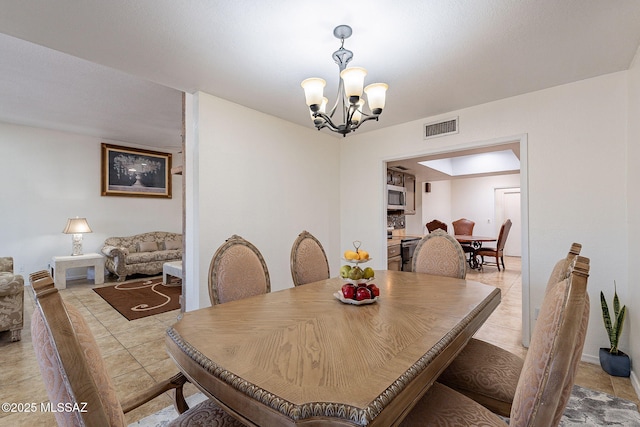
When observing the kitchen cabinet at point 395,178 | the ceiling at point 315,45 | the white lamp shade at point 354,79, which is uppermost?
the ceiling at point 315,45

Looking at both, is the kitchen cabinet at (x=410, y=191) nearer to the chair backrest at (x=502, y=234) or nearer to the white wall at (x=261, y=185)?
the chair backrest at (x=502, y=234)

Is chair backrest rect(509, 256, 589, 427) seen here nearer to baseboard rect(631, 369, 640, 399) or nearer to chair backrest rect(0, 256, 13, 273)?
baseboard rect(631, 369, 640, 399)

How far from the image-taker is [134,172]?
19.6 ft

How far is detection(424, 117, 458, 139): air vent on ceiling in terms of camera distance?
3.23m

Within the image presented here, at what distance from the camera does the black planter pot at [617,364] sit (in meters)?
2.16

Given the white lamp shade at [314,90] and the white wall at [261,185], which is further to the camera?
the white wall at [261,185]

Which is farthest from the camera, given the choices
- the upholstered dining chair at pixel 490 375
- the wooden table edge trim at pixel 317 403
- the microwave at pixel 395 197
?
the microwave at pixel 395 197

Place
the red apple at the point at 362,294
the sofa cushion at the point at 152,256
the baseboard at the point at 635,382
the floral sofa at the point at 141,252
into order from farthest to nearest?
the sofa cushion at the point at 152,256 < the floral sofa at the point at 141,252 < the baseboard at the point at 635,382 < the red apple at the point at 362,294

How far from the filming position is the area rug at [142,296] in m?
3.70

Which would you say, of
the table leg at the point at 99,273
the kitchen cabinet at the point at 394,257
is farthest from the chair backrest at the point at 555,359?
the table leg at the point at 99,273

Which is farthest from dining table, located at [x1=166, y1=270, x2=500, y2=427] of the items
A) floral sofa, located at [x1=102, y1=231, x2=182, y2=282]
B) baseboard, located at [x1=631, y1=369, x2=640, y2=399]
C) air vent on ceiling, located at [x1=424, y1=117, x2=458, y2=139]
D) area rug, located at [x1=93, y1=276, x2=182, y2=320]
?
floral sofa, located at [x1=102, y1=231, x2=182, y2=282]

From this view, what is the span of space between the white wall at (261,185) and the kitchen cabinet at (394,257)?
2.55 feet

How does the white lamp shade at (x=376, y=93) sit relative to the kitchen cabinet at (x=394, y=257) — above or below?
above

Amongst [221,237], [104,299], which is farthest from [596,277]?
[104,299]
